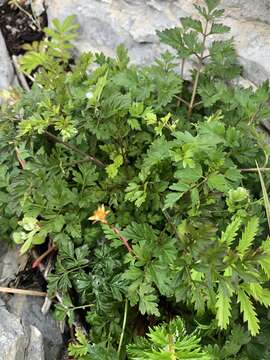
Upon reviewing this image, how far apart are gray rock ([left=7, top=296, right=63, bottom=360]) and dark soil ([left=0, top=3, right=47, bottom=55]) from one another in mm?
1928

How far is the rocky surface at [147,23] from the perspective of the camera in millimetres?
2986

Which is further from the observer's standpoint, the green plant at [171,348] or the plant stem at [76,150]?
the plant stem at [76,150]

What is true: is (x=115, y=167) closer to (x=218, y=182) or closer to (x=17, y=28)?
(x=218, y=182)

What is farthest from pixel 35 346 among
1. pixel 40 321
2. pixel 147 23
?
pixel 147 23

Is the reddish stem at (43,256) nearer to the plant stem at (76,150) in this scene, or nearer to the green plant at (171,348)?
the plant stem at (76,150)

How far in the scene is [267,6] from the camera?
2967mm

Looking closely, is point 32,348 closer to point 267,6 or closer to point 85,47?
point 85,47

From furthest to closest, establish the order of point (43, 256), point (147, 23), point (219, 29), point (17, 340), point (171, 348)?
point (147, 23), point (43, 256), point (219, 29), point (17, 340), point (171, 348)

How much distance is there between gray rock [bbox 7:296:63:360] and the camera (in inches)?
106

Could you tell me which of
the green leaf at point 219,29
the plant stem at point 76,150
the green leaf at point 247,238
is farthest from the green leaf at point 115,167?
the green leaf at point 219,29

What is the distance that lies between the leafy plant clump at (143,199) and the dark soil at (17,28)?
92 cm

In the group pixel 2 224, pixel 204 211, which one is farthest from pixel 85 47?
pixel 204 211

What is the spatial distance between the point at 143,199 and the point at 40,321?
964mm

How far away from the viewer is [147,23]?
3312 millimetres
